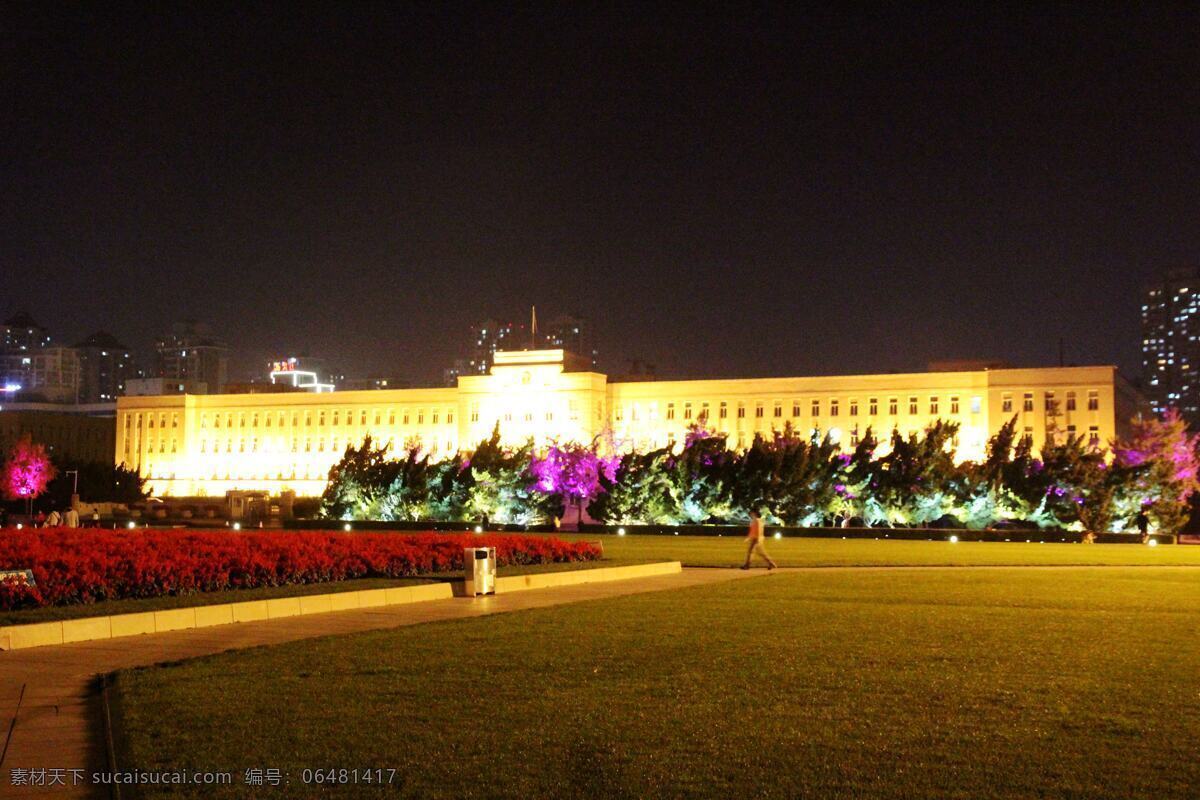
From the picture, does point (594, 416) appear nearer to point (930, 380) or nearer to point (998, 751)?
point (930, 380)

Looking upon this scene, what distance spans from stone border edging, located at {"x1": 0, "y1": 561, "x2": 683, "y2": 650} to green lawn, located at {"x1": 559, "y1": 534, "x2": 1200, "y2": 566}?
40.2 ft

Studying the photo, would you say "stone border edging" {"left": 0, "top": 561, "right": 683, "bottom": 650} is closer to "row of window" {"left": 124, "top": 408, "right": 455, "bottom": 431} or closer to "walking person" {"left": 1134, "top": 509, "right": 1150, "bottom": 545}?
"walking person" {"left": 1134, "top": 509, "right": 1150, "bottom": 545}

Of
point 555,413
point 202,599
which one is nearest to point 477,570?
point 202,599

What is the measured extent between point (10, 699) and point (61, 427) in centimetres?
14306

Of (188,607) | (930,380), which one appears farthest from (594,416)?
(188,607)

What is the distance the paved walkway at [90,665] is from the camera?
9.55m

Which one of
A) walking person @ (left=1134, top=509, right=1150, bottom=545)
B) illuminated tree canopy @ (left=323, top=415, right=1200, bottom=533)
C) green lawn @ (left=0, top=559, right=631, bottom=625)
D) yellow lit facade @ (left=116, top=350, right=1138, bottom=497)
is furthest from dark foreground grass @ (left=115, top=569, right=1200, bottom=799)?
yellow lit facade @ (left=116, top=350, right=1138, bottom=497)

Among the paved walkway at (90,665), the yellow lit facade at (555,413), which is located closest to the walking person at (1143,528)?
the paved walkway at (90,665)

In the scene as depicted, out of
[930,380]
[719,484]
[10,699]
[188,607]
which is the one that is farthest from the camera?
[930,380]

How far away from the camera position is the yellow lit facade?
105 m

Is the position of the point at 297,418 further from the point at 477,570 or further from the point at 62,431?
the point at 477,570

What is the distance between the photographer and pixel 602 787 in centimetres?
862

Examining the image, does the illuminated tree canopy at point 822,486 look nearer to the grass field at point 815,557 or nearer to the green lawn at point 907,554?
the grass field at point 815,557

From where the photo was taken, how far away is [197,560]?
21625 mm
